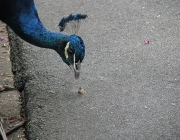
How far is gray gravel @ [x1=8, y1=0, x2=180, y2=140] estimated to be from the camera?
288cm

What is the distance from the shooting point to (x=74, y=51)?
2844mm

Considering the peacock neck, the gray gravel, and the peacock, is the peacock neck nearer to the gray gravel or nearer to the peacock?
the peacock

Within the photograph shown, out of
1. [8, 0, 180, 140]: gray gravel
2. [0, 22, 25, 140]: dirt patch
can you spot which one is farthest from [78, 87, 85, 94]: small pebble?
[0, 22, 25, 140]: dirt patch

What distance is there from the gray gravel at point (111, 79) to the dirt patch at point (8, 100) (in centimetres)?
6

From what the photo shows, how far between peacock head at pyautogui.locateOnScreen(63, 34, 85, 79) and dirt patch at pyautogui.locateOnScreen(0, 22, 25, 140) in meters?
0.49

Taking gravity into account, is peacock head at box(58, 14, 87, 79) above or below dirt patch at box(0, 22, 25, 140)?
above

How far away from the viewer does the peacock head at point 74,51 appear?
283cm

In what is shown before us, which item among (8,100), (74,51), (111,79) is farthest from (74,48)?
(8,100)

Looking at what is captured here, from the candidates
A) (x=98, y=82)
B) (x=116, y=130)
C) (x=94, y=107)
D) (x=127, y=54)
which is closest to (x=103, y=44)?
(x=127, y=54)

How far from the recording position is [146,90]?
10.4 ft

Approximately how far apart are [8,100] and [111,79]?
719 mm

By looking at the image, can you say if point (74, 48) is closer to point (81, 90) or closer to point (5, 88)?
point (81, 90)

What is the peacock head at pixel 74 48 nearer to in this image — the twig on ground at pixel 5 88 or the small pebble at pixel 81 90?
the small pebble at pixel 81 90

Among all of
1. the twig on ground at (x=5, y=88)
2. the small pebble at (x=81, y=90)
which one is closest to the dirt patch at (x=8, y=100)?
the twig on ground at (x=5, y=88)
